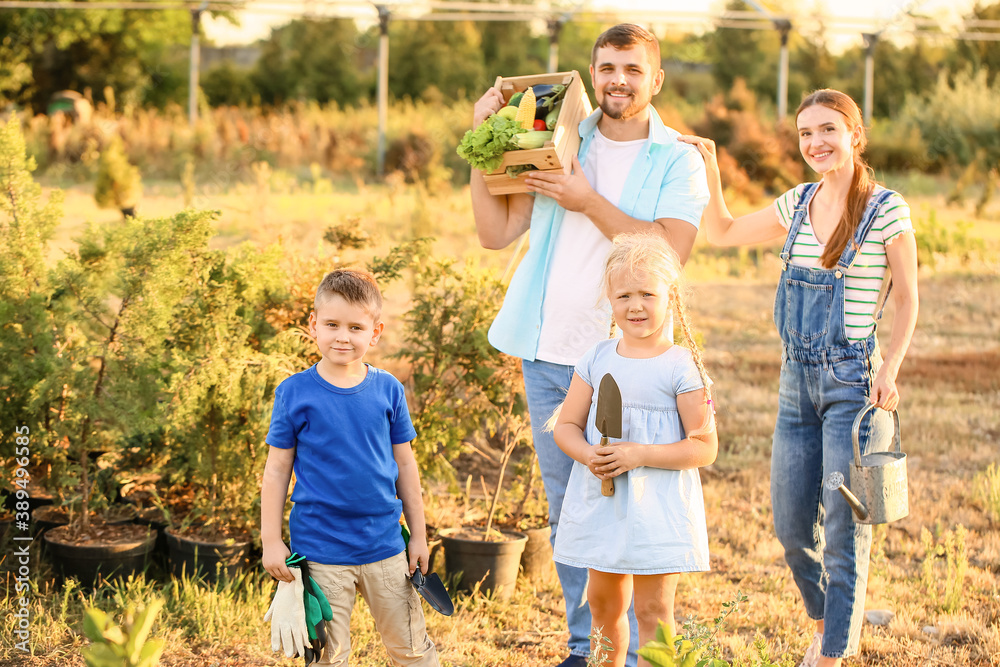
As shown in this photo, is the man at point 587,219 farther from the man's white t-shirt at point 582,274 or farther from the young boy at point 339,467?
the young boy at point 339,467

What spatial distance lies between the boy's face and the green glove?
0.57m

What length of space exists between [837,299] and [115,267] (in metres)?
2.91

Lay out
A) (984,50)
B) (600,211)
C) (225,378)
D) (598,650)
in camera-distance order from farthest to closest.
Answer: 1. (984,50)
2. (225,378)
3. (600,211)
4. (598,650)

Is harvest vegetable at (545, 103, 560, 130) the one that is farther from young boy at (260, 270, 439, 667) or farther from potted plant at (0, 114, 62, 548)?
potted plant at (0, 114, 62, 548)

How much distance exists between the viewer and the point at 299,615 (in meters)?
2.47

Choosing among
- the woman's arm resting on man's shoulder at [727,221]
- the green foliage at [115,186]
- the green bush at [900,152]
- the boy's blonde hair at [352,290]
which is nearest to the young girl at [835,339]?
the woman's arm resting on man's shoulder at [727,221]

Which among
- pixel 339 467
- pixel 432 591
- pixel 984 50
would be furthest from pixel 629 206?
pixel 984 50

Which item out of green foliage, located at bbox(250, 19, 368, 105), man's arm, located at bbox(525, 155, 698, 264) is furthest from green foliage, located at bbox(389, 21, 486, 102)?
man's arm, located at bbox(525, 155, 698, 264)

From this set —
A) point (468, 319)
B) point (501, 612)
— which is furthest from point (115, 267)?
point (501, 612)

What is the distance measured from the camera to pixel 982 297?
34.5ft

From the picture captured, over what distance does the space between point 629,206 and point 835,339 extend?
796 mm

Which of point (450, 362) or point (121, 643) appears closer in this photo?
point (121, 643)

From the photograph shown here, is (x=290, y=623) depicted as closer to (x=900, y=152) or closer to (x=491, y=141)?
(x=491, y=141)

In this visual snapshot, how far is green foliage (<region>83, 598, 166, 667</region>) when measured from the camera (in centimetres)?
147
